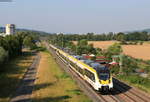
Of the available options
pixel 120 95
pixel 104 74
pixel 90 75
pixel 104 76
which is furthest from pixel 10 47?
pixel 120 95

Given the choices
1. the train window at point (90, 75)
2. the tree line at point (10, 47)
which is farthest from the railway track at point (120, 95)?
the tree line at point (10, 47)

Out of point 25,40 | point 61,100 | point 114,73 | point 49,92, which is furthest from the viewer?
point 25,40

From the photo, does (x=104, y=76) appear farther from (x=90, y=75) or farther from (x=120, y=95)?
(x=90, y=75)

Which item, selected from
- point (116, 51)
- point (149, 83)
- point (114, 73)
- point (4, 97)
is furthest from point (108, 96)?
point (116, 51)

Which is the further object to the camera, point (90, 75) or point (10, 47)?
point (10, 47)

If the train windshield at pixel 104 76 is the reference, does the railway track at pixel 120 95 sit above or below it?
below

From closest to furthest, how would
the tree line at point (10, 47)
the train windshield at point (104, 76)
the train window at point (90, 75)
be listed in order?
the train windshield at point (104, 76) → the train window at point (90, 75) → the tree line at point (10, 47)

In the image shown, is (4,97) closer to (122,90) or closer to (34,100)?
(34,100)

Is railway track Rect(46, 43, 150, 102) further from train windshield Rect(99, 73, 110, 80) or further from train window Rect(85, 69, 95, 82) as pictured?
train windshield Rect(99, 73, 110, 80)

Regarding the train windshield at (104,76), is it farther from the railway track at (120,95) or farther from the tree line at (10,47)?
the tree line at (10,47)

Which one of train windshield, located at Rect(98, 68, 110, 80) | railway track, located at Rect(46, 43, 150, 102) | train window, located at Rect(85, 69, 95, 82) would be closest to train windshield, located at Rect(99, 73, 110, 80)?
Answer: train windshield, located at Rect(98, 68, 110, 80)

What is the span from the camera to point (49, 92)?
31312mm

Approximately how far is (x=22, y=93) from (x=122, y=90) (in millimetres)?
12632

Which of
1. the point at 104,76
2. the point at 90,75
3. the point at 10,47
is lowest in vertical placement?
the point at 90,75
